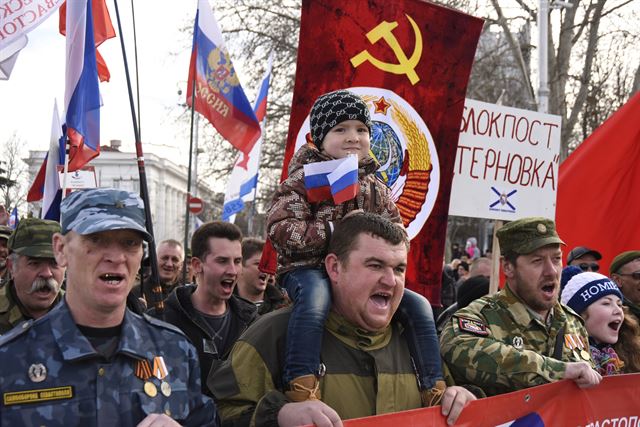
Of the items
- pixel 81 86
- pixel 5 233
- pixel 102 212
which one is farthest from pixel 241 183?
pixel 102 212

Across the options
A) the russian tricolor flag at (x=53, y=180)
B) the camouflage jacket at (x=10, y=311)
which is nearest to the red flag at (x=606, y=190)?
the russian tricolor flag at (x=53, y=180)

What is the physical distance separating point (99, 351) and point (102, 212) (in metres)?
0.46

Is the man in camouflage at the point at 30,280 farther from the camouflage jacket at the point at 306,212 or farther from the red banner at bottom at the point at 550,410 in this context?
the red banner at bottom at the point at 550,410

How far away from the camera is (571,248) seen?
26.4 ft

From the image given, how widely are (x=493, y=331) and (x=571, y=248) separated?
4275 mm

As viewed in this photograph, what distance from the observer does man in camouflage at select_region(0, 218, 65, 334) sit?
477cm

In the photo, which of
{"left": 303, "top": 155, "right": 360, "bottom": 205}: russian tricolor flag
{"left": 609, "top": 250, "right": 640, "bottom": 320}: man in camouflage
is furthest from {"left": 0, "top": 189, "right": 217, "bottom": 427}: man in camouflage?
{"left": 609, "top": 250, "right": 640, "bottom": 320}: man in camouflage

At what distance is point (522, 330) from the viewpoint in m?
4.15

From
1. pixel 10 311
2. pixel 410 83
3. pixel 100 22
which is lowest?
pixel 10 311

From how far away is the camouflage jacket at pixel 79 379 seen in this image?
260 centimetres

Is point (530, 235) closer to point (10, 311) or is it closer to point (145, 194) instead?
point (145, 194)

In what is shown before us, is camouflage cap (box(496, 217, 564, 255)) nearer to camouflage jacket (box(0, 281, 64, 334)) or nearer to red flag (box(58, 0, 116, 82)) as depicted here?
camouflage jacket (box(0, 281, 64, 334))

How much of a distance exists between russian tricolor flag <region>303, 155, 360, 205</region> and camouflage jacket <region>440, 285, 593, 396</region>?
2.87ft

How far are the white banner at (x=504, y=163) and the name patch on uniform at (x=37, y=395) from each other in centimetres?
375
